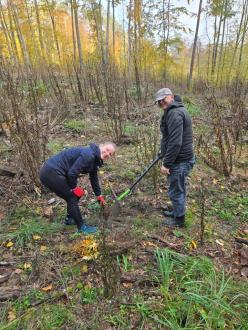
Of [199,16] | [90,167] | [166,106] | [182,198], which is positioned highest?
[199,16]

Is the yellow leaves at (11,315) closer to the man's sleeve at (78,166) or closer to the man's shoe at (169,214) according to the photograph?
the man's sleeve at (78,166)

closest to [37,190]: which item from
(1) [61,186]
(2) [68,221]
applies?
(2) [68,221]

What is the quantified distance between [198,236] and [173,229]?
32 cm

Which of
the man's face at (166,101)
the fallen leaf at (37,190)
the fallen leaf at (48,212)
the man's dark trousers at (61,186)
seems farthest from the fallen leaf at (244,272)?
the fallen leaf at (37,190)

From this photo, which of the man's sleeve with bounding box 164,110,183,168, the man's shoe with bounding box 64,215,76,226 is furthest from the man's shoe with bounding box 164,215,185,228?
the man's shoe with bounding box 64,215,76,226

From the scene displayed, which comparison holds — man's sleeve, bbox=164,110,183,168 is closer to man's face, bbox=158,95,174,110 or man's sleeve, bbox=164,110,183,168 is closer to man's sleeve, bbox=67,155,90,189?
man's face, bbox=158,95,174,110

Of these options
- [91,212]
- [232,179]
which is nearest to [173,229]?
[91,212]

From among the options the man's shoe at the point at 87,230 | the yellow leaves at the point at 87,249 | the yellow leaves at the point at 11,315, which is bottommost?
the yellow leaves at the point at 11,315

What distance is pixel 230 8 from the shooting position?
15430 mm

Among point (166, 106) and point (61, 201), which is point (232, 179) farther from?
point (61, 201)

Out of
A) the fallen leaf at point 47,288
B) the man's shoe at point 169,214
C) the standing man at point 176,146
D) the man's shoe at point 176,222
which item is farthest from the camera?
the man's shoe at point 169,214

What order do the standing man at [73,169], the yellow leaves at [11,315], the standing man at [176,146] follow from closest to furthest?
the yellow leaves at [11,315]
the standing man at [73,169]
the standing man at [176,146]

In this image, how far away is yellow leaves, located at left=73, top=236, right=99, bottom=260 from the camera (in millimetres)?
2756

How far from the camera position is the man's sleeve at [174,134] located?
10.4ft
